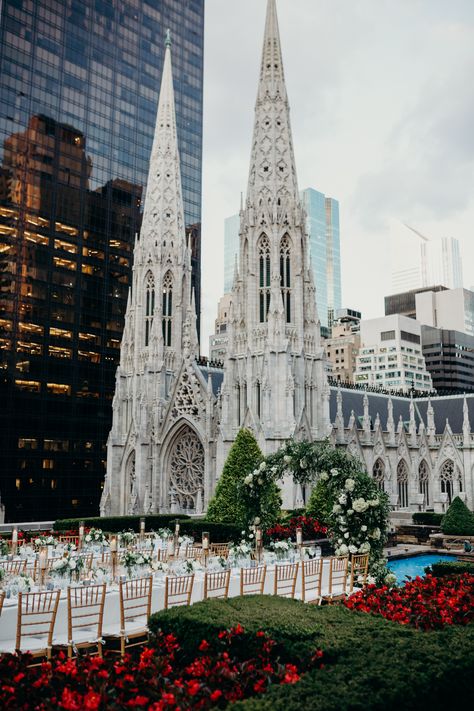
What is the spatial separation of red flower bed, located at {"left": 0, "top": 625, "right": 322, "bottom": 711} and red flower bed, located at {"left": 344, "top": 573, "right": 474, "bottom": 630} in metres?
2.60

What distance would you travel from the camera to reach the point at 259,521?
22250 millimetres

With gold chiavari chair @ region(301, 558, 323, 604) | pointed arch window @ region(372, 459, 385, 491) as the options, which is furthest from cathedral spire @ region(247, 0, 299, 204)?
gold chiavari chair @ region(301, 558, 323, 604)

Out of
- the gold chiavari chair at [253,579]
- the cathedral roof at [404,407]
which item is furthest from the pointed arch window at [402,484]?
the gold chiavari chair at [253,579]

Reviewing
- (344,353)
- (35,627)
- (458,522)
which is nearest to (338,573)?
(35,627)

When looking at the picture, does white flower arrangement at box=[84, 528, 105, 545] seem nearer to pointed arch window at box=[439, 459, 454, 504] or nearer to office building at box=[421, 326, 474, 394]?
pointed arch window at box=[439, 459, 454, 504]

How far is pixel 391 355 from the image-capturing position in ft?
486

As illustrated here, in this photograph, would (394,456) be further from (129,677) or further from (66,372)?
(129,677)

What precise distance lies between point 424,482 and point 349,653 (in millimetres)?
52324

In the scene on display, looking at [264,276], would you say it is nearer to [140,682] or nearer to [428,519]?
[428,519]

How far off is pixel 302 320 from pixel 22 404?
38.2m

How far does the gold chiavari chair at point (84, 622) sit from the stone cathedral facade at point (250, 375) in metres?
28.2

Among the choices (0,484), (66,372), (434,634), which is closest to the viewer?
(434,634)

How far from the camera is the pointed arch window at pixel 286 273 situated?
45.2 metres

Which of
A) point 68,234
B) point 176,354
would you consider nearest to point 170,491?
point 176,354
